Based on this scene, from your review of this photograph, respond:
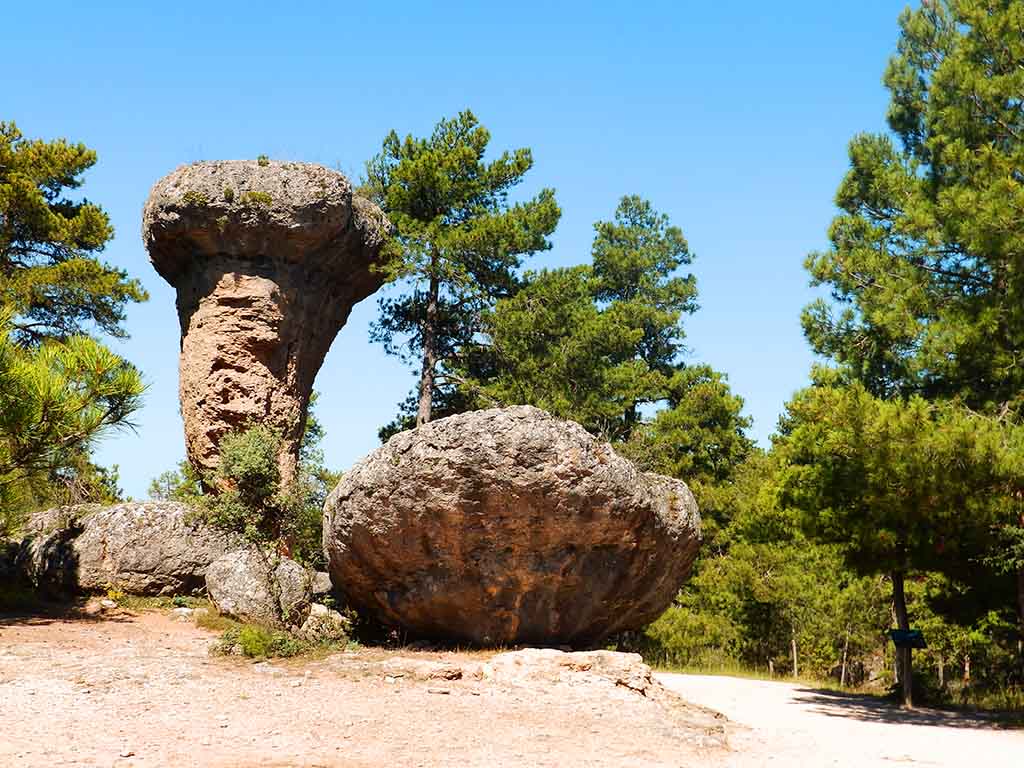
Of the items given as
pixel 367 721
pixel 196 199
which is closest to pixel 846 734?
pixel 367 721

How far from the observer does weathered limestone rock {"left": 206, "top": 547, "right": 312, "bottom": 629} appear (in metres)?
14.5

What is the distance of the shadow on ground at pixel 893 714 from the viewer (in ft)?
45.1

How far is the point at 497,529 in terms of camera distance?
13.5 m

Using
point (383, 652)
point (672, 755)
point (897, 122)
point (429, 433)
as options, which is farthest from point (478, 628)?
point (897, 122)

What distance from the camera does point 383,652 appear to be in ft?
44.6

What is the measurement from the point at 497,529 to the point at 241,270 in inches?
380

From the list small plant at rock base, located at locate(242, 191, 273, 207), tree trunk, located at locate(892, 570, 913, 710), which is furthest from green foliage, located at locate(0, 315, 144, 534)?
tree trunk, located at locate(892, 570, 913, 710)

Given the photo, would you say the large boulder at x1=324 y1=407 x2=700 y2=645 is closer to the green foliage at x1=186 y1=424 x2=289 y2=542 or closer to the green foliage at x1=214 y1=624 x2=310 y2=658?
the green foliage at x1=186 y1=424 x2=289 y2=542

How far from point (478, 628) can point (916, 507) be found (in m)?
6.77

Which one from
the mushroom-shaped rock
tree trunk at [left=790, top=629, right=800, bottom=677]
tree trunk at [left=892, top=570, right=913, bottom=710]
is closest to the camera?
tree trunk at [left=892, top=570, right=913, bottom=710]

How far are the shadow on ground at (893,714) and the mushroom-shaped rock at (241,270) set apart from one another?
10727 millimetres

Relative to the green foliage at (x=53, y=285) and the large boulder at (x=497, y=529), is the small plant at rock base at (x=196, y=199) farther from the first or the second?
the large boulder at (x=497, y=529)

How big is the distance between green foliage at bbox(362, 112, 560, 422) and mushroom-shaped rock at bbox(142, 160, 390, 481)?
2214 mm

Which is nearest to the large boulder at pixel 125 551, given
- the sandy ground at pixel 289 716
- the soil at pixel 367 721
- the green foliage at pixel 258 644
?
the soil at pixel 367 721
